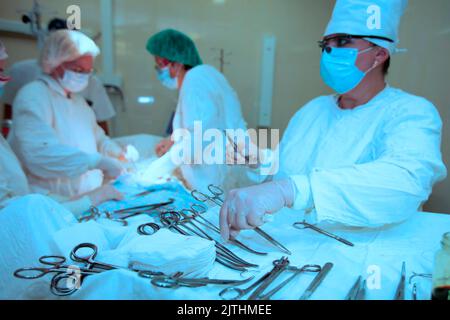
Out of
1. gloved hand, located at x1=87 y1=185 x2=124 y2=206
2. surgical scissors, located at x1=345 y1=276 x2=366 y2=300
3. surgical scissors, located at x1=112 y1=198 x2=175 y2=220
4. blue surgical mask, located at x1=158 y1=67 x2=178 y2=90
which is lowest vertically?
gloved hand, located at x1=87 y1=185 x2=124 y2=206

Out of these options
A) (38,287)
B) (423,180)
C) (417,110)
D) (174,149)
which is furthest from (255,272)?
(174,149)

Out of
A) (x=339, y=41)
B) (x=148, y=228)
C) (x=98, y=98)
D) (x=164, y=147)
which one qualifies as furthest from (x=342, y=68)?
(x=98, y=98)

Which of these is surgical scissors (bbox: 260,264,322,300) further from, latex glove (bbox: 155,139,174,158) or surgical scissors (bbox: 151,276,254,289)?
latex glove (bbox: 155,139,174,158)

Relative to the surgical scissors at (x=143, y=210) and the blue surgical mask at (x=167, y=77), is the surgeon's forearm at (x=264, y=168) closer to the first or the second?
the surgical scissors at (x=143, y=210)

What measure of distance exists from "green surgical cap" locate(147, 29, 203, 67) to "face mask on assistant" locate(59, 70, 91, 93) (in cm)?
47

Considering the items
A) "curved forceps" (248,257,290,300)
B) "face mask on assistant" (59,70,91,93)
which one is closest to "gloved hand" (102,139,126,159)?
"face mask on assistant" (59,70,91,93)

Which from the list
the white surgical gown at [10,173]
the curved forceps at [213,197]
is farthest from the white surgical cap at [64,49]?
the curved forceps at [213,197]

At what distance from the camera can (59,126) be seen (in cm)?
183

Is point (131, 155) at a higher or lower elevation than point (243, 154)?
lower

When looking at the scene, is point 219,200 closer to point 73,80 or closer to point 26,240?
point 26,240

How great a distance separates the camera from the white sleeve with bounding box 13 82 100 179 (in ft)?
5.39

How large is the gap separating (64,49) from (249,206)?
1.40 metres

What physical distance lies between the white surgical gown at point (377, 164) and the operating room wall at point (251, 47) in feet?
0.96
